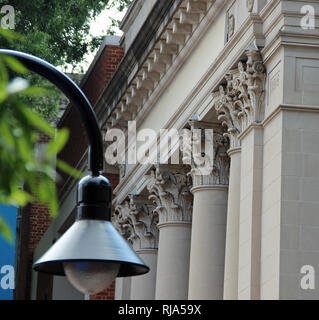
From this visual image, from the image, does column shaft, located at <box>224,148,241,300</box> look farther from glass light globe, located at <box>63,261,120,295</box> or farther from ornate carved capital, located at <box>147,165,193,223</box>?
glass light globe, located at <box>63,261,120,295</box>

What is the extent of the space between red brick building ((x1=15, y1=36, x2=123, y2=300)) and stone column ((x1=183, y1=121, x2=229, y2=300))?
4.02 meters

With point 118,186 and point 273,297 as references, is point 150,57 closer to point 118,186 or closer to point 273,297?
point 118,186

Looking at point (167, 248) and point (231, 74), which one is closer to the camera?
point (231, 74)

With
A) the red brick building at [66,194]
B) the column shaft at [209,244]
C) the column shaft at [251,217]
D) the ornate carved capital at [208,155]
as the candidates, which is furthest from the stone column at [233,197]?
the red brick building at [66,194]

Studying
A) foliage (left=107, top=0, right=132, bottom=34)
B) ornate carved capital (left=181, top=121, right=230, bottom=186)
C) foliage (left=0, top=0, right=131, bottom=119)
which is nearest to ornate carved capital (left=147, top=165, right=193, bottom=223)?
ornate carved capital (left=181, top=121, right=230, bottom=186)

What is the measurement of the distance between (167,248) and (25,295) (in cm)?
2125

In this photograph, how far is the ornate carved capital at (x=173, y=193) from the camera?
2462 centimetres

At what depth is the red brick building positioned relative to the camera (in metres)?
33.0

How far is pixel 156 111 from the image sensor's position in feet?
86.5

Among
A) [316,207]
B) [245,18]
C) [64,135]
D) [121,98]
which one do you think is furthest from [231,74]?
[64,135]

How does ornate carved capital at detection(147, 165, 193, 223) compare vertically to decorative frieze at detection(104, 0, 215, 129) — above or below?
below

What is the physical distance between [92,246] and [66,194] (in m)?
32.1

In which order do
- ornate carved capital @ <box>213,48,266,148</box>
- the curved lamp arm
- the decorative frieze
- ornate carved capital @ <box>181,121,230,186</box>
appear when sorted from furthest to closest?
1. the decorative frieze
2. ornate carved capital @ <box>181,121,230,186</box>
3. ornate carved capital @ <box>213,48,266,148</box>
4. the curved lamp arm

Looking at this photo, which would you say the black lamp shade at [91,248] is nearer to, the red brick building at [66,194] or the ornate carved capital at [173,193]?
the ornate carved capital at [173,193]
